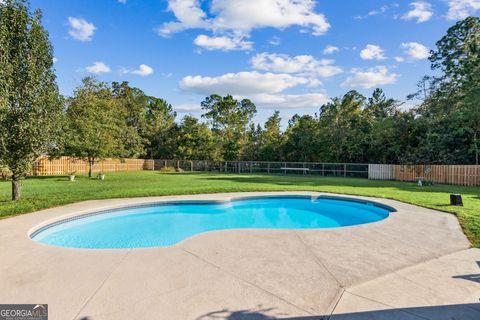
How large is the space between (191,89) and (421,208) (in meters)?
30.5

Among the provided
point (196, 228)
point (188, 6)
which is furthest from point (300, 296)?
point (188, 6)

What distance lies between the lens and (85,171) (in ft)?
80.1

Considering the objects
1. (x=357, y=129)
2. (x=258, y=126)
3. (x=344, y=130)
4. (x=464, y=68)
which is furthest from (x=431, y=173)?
(x=258, y=126)

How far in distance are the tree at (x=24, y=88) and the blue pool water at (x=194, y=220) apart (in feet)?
9.10

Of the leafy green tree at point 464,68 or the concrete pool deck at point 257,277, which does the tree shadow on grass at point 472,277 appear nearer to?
the concrete pool deck at point 257,277

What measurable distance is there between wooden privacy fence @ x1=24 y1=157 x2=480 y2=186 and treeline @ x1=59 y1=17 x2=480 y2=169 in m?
1.06

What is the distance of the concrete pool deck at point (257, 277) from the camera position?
8.25ft

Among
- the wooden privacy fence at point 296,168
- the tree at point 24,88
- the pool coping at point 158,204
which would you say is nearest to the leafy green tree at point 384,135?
the wooden privacy fence at point 296,168

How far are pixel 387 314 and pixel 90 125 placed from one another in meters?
18.2

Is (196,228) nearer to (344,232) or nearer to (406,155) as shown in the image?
(344,232)

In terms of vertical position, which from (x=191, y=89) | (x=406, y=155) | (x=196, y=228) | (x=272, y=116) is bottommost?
(x=196, y=228)

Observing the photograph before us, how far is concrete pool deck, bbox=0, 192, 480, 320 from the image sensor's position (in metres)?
2.51

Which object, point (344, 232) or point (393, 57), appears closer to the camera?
point (344, 232)

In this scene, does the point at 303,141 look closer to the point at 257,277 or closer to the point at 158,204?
the point at 158,204
